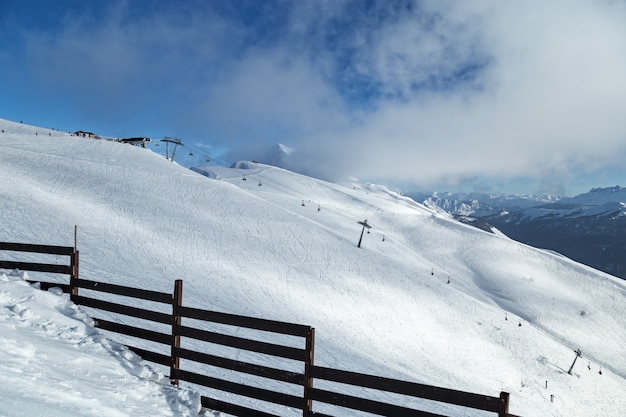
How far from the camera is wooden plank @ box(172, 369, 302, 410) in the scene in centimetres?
627

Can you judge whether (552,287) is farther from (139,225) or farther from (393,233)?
(139,225)

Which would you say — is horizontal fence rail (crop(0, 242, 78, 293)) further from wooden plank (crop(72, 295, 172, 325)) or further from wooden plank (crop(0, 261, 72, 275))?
wooden plank (crop(72, 295, 172, 325))

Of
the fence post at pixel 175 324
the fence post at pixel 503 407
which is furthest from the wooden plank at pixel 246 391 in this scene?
the fence post at pixel 503 407

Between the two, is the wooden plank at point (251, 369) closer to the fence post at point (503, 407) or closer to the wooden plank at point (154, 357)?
the wooden plank at point (154, 357)

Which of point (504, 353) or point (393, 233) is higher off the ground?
point (393, 233)

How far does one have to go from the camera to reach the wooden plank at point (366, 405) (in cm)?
565

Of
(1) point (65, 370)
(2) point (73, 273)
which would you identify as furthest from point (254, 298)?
(1) point (65, 370)

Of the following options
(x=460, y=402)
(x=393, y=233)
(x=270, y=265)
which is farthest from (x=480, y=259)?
(x=460, y=402)

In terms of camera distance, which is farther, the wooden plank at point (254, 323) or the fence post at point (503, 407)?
the wooden plank at point (254, 323)

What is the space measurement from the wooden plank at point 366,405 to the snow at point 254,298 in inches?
94.2

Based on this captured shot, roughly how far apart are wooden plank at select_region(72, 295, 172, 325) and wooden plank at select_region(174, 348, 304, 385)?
26.7 inches

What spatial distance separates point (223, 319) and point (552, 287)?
71.2 metres

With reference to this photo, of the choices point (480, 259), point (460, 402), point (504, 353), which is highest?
point (460, 402)

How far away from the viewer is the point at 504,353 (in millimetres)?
34906
